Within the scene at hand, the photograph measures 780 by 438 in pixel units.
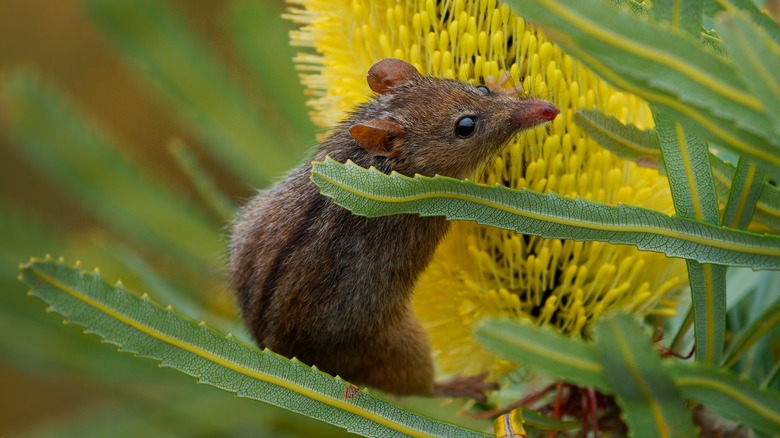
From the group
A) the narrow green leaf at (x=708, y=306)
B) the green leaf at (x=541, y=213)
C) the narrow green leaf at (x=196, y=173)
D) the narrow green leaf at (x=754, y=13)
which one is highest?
the narrow green leaf at (x=754, y=13)

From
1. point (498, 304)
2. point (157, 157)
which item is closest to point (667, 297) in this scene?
point (498, 304)

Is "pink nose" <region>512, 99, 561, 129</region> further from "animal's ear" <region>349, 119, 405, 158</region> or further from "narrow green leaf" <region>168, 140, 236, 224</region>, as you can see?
"narrow green leaf" <region>168, 140, 236, 224</region>

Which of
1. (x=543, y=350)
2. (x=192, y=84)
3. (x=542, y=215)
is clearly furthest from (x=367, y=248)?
(x=192, y=84)

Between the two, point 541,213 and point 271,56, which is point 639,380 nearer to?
point 541,213

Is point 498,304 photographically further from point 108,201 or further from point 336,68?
point 108,201

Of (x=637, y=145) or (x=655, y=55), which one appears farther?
(x=637, y=145)

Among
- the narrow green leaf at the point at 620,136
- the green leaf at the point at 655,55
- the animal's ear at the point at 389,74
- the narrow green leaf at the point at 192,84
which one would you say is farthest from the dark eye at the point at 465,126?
the narrow green leaf at the point at 192,84

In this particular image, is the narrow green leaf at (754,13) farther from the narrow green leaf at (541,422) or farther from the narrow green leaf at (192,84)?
the narrow green leaf at (192,84)
